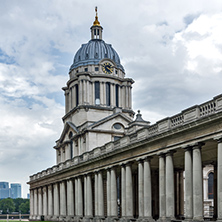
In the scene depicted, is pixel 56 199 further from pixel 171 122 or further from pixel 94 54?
pixel 171 122

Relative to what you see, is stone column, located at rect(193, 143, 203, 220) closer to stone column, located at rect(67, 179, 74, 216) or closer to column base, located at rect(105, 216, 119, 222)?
column base, located at rect(105, 216, 119, 222)

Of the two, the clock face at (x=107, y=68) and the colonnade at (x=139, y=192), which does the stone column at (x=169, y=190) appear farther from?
the clock face at (x=107, y=68)

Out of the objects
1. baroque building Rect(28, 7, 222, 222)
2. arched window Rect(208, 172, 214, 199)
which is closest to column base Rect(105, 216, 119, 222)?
baroque building Rect(28, 7, 222, 222)

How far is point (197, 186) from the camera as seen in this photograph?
3388 cm

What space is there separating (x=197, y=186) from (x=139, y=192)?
1086 cm

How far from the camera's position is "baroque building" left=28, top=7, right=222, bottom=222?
1366 inches

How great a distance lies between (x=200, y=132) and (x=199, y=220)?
266 inches

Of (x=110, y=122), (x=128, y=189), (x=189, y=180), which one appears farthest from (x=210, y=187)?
(x=189, y=180)

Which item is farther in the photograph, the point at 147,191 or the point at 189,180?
the point at 147,191

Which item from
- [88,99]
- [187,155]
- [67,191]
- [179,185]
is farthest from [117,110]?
[187,155]

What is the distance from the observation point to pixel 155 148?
40.7 m

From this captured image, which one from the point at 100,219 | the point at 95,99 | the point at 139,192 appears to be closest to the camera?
the point at 139,192

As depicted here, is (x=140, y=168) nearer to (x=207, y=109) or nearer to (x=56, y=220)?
(x=207, y=109)

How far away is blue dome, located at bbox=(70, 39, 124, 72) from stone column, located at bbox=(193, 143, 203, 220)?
58.6m
